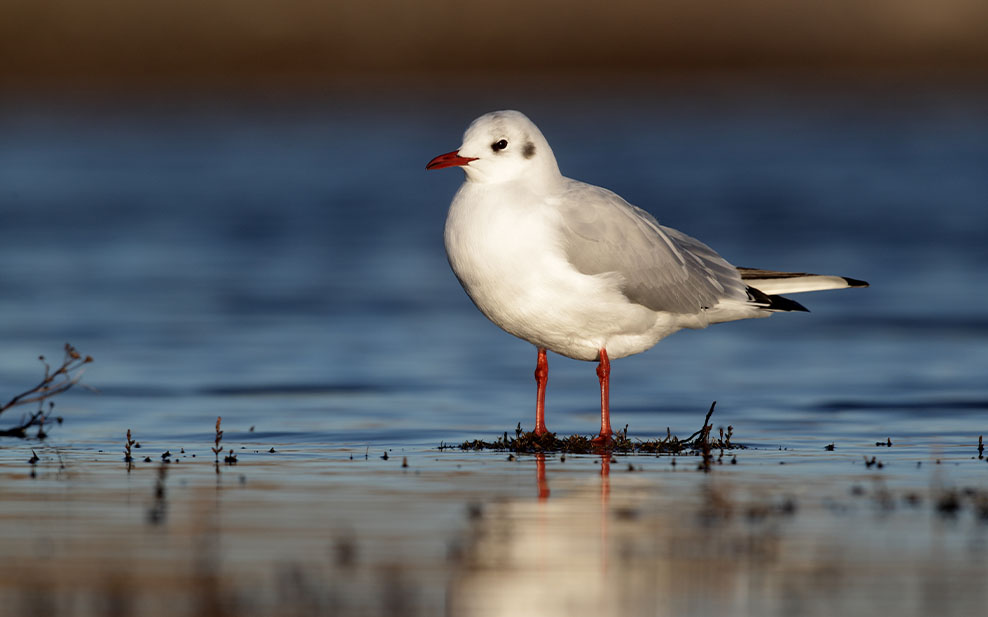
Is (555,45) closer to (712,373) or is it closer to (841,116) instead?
(841,116)

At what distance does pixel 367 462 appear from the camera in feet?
27.5

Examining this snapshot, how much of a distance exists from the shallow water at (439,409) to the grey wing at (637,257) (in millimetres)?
901

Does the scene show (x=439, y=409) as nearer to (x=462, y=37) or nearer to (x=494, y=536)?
(x=494, y=536)

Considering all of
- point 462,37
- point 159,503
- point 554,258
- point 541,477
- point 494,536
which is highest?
point 462,37

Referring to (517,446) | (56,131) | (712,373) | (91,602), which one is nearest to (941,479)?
(517,446)

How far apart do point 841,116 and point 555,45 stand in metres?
11.4

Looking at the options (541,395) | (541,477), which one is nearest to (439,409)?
(541,395)

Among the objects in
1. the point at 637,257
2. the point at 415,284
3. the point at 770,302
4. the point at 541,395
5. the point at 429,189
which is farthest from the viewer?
the point at 429,189

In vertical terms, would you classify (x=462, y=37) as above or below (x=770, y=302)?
above

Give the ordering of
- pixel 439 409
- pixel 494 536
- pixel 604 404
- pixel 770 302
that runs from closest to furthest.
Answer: pixel 494 536, pixel 604 404, pixel 770 302, pixel 439 409

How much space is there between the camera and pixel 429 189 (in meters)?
29.4

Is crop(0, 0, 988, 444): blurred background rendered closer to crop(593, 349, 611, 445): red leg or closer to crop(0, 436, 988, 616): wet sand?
crop(593, 349, 611, 445): red leg

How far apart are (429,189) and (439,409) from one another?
18.8 metres

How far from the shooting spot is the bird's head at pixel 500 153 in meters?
9.26
